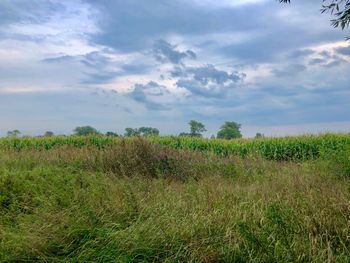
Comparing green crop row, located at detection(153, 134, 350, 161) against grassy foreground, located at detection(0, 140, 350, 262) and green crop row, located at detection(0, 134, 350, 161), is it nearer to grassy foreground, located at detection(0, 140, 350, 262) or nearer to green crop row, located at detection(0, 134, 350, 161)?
green crop row, located at detection(0, 134, 350, 161)

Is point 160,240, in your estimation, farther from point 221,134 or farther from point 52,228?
point 221,134

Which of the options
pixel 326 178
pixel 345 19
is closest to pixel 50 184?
pixel 326 178

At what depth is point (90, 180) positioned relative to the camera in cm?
823

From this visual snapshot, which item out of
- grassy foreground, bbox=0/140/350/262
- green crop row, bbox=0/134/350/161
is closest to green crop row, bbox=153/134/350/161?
green crop row, bbox=0/134/350/161

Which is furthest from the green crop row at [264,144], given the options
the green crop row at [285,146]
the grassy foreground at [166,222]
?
the grassy foreground at [166,222]

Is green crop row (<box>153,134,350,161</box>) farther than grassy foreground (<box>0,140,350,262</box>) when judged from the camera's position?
Yes

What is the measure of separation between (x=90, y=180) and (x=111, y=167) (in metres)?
3.00

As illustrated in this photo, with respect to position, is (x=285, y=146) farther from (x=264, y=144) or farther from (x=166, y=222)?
(x=166, y=222)

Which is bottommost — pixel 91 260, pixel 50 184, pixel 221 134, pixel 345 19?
pixel 91 260

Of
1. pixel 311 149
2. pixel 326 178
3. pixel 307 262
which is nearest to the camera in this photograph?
pixel 307 262

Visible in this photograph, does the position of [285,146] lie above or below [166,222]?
above

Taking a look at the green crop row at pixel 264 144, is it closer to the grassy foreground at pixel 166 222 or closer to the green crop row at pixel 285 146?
the green crop row at pixel 285 146

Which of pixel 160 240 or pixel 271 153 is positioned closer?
pixel 160 240

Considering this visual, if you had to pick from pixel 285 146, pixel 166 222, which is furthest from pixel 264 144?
pixel 166 222
